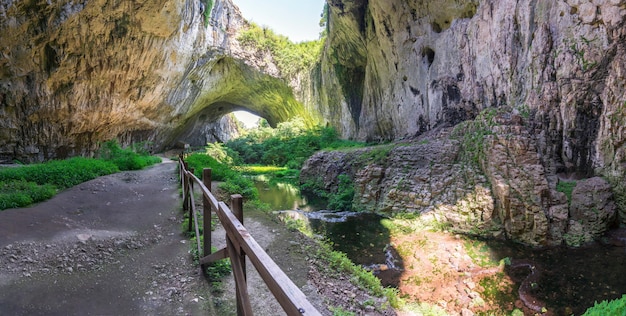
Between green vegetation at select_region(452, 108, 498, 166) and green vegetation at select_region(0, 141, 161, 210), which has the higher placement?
green vegetation at select_region(452, 108, 498, 166)

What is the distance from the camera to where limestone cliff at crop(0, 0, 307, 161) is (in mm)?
11000

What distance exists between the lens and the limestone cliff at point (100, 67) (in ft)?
36.1

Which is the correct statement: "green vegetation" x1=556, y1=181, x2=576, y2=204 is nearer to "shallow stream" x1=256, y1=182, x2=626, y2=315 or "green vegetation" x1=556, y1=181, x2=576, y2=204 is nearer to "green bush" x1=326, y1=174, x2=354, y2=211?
"shallow stream" x1=256, y1=182, x2=626, y2=315

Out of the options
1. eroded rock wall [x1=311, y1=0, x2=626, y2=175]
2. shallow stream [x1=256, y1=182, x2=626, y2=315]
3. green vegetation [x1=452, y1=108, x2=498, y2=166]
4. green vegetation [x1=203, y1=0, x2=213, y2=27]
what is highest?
green vegetation [x1=203, y1=0, x2=213, y2=27]

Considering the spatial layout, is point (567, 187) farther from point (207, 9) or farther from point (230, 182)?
point (207, 9)

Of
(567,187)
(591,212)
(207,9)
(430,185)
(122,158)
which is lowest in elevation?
(591,212)

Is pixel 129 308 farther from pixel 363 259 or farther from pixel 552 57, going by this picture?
pixel 552 57

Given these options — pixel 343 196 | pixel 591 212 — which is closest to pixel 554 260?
pixel 591 212

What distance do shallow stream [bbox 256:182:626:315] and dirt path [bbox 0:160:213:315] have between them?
4328mm

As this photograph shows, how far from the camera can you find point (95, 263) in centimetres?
407

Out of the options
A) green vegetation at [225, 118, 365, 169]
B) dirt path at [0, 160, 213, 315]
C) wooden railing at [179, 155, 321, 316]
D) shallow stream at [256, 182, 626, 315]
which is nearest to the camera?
wooden railing at [179, 155, 321, 316]

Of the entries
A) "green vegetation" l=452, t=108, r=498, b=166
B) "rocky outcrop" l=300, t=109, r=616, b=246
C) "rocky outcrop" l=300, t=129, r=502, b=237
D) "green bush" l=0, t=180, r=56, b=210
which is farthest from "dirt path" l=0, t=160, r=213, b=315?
"green vegetation" l=452, t=108, r=498, b=166

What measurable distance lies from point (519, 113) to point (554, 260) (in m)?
4.30

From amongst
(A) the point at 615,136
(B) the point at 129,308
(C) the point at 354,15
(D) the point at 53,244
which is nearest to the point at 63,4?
(D) the point at 53,244
